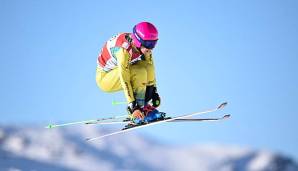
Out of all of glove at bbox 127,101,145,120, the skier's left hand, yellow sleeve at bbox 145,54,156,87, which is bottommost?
glove at bbox 127,101,145,120

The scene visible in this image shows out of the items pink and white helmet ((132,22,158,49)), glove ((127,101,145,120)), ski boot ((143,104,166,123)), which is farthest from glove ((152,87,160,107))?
pink and white helmet ((132,22,158,49))

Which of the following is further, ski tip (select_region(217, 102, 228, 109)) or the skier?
ski tip (select_region(217, 102, 228, 109))

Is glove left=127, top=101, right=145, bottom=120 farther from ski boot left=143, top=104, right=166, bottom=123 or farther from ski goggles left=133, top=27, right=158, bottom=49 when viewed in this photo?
ski goggles left=133, top=27, right=158, bottom=49

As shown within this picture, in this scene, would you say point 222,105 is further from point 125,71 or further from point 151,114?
point 125,71

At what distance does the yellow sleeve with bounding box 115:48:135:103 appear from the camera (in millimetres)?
16422

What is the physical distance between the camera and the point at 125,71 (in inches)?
647

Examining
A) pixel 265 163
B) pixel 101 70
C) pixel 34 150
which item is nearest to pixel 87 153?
pixel 34 150

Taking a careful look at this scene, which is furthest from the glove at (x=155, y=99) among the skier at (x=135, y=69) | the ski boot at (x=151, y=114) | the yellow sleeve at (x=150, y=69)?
the ski boot at (x=151, y=114)

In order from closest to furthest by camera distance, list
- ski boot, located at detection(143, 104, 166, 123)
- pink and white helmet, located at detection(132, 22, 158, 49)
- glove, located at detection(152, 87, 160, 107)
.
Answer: pink and white helmet, located at detection(132, 22, 158, 49) < ski boot, located at detection(143, 104, 166, 123) < glove, located at detection(152, 87, 160, 107)

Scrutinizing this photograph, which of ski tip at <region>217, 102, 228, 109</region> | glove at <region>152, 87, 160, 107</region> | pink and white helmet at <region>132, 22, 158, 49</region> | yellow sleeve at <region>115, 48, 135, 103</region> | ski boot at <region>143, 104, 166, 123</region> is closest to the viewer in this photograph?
pink and white helmet at <region>132, 22, 158, 49</region>

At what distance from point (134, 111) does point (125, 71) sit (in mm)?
849

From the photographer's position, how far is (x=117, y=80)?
56.4 ft

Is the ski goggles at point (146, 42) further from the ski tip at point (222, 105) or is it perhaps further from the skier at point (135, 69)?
the ski tip at point (222, 105)

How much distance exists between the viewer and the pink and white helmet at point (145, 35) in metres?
16.3
